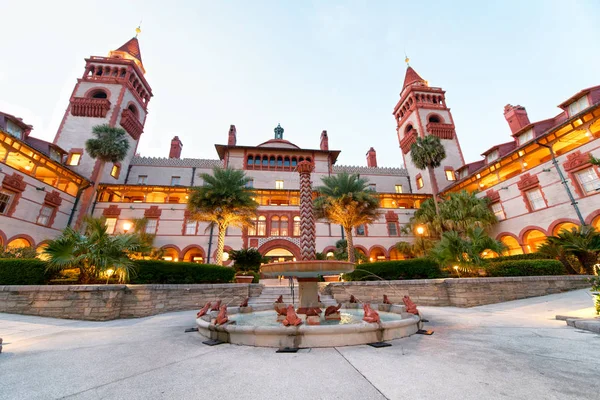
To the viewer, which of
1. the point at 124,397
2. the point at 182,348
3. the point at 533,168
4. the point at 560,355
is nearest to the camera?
the point at 124,397

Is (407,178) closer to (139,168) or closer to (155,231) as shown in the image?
(155,231)

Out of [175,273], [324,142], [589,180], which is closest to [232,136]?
[324,142]

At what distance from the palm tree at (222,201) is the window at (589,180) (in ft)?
77.7

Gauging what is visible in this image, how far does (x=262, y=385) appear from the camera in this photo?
2.98m

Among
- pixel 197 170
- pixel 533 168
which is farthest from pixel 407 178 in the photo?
pixel 197 170

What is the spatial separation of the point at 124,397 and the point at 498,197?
94.1ft

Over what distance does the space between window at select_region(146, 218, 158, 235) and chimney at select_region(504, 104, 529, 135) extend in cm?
4014

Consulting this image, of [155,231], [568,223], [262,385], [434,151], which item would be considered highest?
[434,151]

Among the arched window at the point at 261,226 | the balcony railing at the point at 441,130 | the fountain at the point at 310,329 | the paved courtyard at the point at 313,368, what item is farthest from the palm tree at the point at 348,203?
the balcony railing at the point at 441,130

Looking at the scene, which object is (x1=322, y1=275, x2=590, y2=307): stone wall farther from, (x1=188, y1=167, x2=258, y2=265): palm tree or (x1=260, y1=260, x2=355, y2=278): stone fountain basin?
(x1=188, y1=167, x2=258, y2=265): palm tree

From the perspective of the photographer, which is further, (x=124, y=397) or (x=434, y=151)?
(x=434, y=151)

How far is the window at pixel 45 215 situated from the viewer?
2098 cm

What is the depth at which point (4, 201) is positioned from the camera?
18.4 meters

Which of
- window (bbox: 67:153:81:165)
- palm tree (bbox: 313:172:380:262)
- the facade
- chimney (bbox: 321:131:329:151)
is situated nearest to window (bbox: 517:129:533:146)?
the facade
